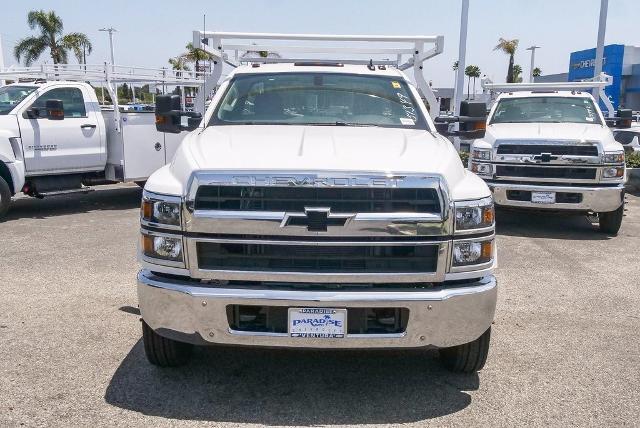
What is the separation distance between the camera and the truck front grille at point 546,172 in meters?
8.48

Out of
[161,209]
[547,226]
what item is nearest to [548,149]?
[547,226]

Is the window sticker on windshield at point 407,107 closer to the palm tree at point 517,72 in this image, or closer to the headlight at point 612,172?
the headlight at point 612,172

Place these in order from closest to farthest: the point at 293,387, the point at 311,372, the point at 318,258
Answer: the point at 318,258, the point at 293,387, the point at 311,372

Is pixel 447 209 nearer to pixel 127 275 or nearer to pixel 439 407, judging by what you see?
pixel 439 407

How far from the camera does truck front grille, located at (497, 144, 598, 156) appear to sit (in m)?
8.44

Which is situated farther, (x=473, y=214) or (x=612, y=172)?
(x=612, y=172)

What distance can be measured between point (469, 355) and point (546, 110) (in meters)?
6.97

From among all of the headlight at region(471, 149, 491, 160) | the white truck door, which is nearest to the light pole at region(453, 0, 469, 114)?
the headlight at region(471, 149, 491, 160)

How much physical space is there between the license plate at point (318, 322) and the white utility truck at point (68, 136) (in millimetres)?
7200

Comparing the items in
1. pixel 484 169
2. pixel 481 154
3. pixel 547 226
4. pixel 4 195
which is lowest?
pixel 547 226

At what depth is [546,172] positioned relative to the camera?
340 inches

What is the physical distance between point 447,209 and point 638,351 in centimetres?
220

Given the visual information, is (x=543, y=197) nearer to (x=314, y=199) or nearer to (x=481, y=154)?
(x=481, y=154)

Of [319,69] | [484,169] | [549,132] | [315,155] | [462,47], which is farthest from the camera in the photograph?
[462,47]
